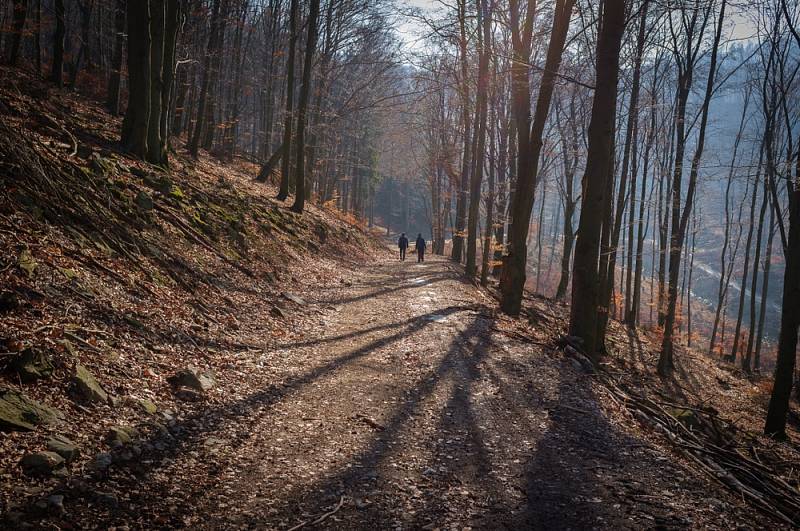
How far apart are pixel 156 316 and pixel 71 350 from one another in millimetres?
1967

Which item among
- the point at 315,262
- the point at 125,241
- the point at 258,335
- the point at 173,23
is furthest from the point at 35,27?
the point at 258,335

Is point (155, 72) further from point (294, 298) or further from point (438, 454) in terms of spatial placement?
point (438, 454)

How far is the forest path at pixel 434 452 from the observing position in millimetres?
3646

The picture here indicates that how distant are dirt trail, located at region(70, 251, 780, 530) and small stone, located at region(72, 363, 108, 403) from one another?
0.80 m

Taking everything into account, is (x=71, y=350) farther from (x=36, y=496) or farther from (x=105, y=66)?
(x=105, y=66)

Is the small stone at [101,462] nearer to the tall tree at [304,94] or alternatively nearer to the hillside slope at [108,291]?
the hillside slope at [108,291]

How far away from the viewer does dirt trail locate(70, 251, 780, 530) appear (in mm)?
3574

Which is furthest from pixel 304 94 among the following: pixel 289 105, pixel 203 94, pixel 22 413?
pixel 22 413

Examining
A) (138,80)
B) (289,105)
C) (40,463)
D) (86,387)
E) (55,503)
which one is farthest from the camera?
(289,105)

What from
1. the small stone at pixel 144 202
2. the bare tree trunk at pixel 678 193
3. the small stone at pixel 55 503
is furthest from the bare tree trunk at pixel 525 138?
the small stone at pixel 55 503

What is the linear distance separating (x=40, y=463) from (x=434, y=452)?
3.30m

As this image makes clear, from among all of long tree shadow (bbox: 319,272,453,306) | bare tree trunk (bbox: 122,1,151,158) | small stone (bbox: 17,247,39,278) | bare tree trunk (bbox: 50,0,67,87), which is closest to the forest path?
small stone (bbox: 17,247,39,278)

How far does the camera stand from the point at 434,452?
15.8 feet

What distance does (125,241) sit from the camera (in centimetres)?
777
